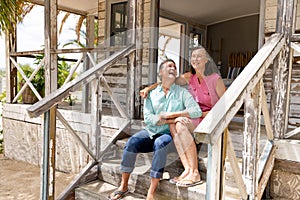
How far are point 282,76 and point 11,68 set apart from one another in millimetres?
3961

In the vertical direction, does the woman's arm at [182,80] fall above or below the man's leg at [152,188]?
above

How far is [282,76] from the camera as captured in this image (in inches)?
81.6

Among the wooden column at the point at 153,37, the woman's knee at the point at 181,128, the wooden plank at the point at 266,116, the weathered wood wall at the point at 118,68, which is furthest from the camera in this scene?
the wooden column at the point at 153,37

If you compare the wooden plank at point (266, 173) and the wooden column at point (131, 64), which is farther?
the wooden column at point (131, 64)

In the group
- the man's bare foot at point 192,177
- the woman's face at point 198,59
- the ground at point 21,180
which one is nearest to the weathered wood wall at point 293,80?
the woman's face at point 198,59

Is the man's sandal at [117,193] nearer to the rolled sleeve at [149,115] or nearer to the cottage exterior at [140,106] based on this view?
the cottage exterior at [140,106]

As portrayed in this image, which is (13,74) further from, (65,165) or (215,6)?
(215,6)

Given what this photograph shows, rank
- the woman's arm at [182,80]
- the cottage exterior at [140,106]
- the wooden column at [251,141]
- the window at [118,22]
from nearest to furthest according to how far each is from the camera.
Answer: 1. the cottage exterior at [140,106]
2. the wooden column at [251,141]
3. the woman's arm at [182,80]
4. the window at [118,22]

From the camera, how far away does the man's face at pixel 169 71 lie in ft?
7.07

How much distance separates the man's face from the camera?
7.07 feet

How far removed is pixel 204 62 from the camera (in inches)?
86.6

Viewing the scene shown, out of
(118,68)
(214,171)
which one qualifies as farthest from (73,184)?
(118,68)

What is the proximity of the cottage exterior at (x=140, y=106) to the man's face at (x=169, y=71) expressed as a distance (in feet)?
0.56

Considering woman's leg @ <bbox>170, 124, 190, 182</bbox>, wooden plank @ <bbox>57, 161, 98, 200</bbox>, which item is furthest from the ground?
woman's leg @ <bbox>170, 124, 190, 182</bbox>
